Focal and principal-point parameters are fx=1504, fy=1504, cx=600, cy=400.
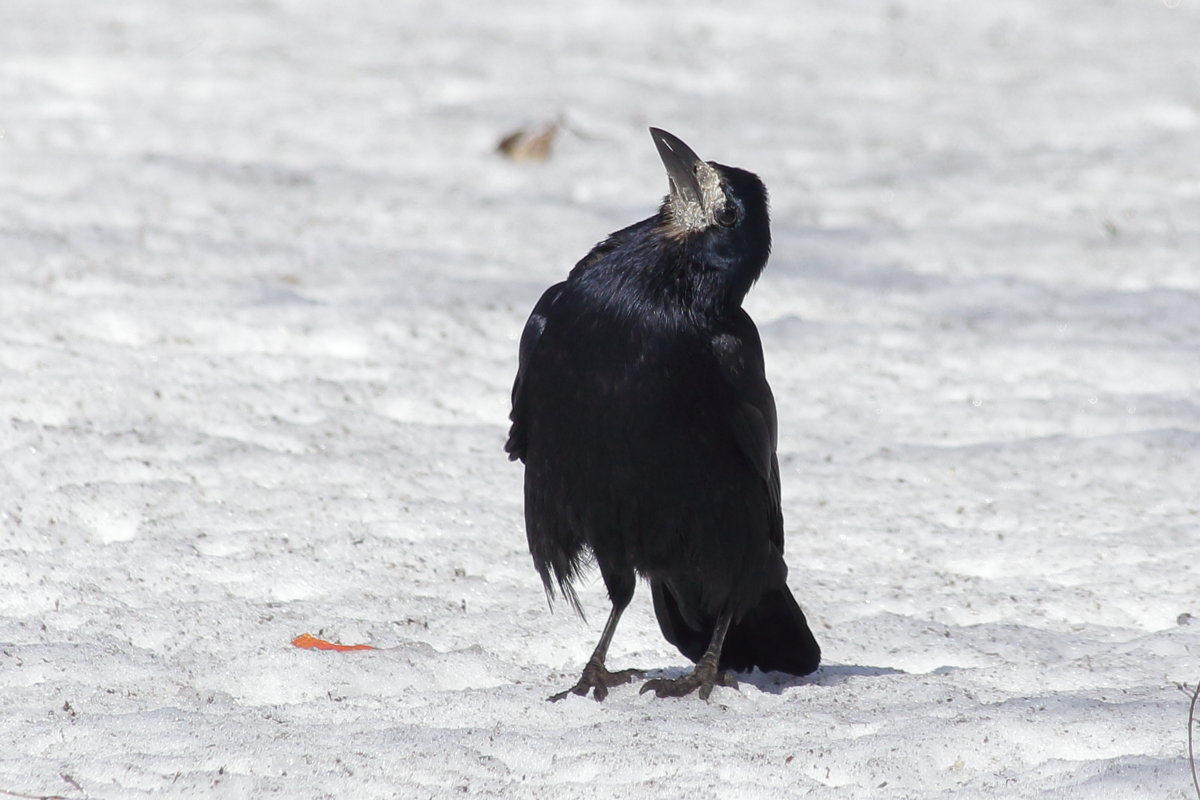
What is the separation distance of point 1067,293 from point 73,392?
418 centimetres

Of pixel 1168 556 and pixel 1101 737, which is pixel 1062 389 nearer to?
pixel 1168 556

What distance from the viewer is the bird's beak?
11.9ft

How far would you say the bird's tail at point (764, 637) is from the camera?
3758mm

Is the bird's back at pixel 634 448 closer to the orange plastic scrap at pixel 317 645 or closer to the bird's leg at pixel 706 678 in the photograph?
the bird's leg at pixel 706 678

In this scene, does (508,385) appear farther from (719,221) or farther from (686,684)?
(686,684)

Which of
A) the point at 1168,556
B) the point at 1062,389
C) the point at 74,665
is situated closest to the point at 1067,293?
the point at 1062,389

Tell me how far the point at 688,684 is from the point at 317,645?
3.09 feet

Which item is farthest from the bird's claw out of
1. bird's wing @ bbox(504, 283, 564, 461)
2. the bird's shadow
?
bird's wing @ bbox(504, 283, 564, 461)

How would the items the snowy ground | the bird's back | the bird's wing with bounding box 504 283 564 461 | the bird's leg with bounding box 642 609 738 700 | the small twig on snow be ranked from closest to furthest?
the small twig on snow, the snowy ground, the bird's back, the bird's leg with bounding box 642 609 738 700, the bird's wing with bounding box 504 283 564 461

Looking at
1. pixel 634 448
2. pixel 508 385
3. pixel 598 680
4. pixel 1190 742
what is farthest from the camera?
pixel 508 385

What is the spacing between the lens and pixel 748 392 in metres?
3.59

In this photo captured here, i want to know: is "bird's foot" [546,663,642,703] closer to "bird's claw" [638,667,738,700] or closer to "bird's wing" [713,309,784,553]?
"bird's claw" [638,667,738,700]

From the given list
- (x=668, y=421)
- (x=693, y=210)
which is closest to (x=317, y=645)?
(x=668, y=421)

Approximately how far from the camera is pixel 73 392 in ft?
16.8
